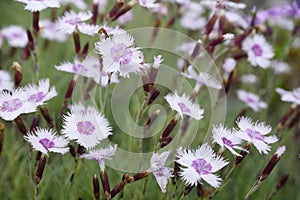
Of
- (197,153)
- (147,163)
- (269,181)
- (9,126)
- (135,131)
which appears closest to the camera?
(197,153)

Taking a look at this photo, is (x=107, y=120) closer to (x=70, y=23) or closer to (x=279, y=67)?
(x=70, y=23)

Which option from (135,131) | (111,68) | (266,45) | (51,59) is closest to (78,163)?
(135,131)

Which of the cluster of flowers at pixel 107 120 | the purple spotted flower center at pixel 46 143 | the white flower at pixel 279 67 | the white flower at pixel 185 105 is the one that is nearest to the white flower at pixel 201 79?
the cluster of flowers at pixel 107 120

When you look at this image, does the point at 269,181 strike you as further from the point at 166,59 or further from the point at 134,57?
the point at 166,59

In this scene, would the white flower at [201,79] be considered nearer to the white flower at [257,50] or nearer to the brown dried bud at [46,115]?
the white flower at [257,50]

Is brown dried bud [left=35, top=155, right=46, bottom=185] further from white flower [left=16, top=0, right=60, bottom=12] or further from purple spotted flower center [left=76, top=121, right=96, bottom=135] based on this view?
white flower [left=16, top=0, right=60, bottom=12]

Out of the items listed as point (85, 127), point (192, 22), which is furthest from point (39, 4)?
point (192, 22)

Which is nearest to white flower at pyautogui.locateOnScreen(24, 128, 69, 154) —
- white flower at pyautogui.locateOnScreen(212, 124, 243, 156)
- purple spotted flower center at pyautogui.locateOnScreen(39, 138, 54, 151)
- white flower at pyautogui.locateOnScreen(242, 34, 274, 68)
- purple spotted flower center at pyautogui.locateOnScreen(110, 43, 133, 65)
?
purple spotted flower center at pyautogui.locateOnScreen(39, 138, 54, 151)
